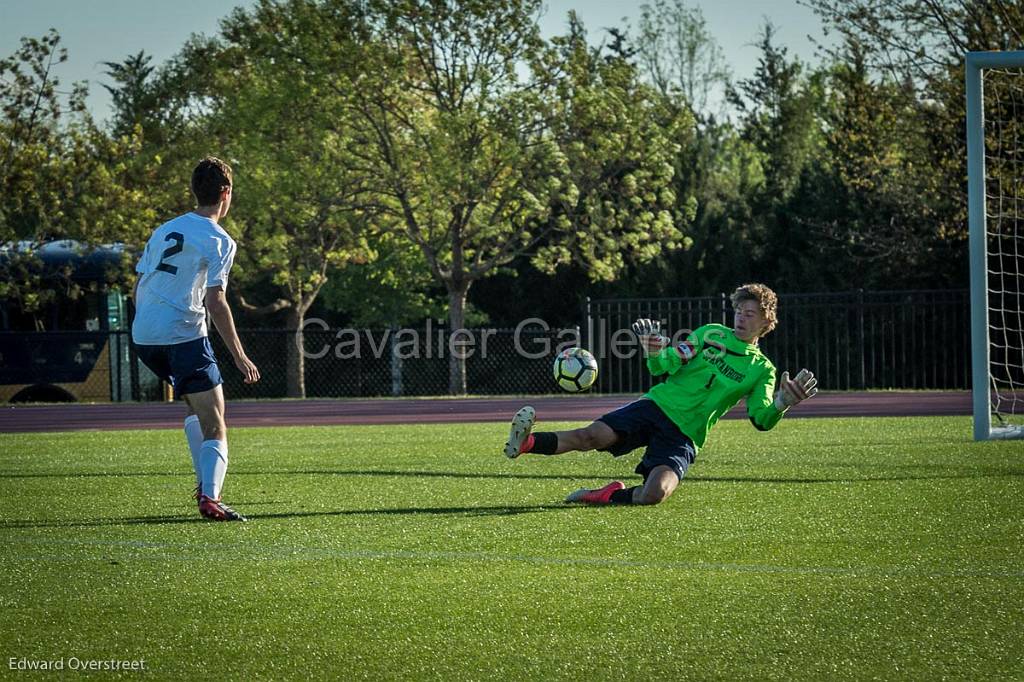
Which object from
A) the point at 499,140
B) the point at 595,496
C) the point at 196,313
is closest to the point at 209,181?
the point at 196,313

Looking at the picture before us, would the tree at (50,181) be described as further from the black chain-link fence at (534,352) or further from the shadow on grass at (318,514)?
the shadow on grass at (318,514)

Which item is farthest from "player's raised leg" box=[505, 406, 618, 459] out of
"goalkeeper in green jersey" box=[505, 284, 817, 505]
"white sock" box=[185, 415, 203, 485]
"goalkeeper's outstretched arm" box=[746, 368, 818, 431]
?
"white sock" box=[185, 415, 203, 485]

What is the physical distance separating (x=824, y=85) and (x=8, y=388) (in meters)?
33.2

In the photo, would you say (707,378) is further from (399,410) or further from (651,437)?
(399,410)

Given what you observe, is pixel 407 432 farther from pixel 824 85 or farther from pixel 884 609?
pixel 824 85

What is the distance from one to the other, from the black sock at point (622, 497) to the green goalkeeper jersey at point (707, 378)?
0.54 meters

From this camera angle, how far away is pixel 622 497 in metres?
7.71

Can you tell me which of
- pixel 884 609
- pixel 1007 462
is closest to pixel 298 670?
pixel 884 609

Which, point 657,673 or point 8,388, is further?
point 8,388

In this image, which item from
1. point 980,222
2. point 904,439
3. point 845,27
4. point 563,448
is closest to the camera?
point 563,448

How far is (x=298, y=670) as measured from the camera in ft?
12.9

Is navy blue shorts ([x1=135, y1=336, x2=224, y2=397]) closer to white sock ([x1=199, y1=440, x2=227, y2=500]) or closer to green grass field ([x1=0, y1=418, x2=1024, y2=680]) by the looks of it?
white sock ([x1=199, y1=440, x2=227, y2=500])

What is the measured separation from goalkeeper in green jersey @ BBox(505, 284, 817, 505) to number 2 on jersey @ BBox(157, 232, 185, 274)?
219cm

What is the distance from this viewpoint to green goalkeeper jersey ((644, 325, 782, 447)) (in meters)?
7.83
